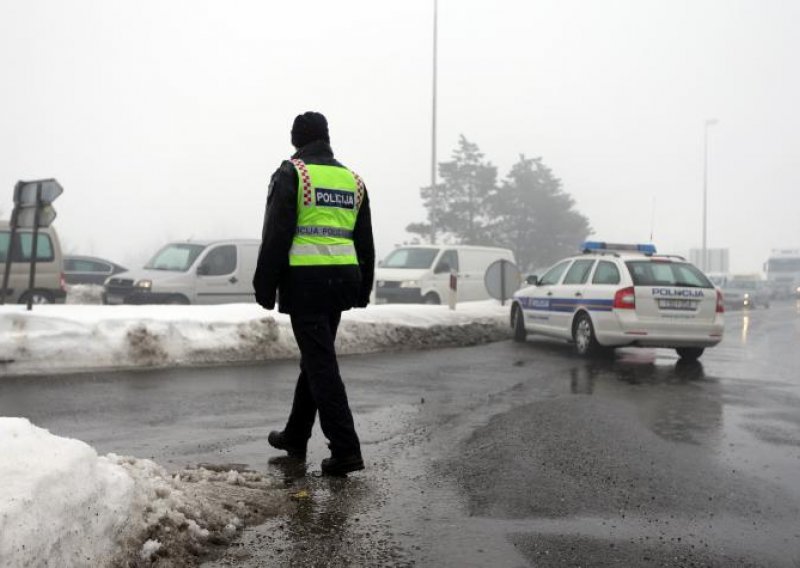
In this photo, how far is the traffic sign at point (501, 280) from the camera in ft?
53.9

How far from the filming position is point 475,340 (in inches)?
543

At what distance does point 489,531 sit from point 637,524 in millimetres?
734

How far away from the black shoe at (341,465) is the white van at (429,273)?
44.6 feet

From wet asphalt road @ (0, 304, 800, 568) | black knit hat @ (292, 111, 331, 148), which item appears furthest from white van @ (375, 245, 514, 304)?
black knit hat @ (292, 111, 331, 148)

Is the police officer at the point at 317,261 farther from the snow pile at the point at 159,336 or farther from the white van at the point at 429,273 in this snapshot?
the white van at the point at 429,273

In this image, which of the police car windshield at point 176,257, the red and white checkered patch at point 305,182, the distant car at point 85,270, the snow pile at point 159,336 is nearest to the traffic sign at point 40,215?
the snow pile at point 159,336

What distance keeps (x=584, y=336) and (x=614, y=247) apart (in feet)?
5.98

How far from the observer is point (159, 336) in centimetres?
965

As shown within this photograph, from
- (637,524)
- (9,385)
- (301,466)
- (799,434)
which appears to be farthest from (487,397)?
(9,385)

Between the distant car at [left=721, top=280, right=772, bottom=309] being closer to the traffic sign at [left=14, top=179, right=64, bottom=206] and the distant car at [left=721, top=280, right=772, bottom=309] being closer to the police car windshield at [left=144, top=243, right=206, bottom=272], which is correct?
the police car windshield at [left=144, top=243, right=206, bottom=272]

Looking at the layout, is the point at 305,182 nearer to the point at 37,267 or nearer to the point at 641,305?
the point at 641,305

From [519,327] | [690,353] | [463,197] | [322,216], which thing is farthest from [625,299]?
[463,197]

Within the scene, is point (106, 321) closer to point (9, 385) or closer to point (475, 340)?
point (9, 385)

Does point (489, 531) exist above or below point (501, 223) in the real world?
below
